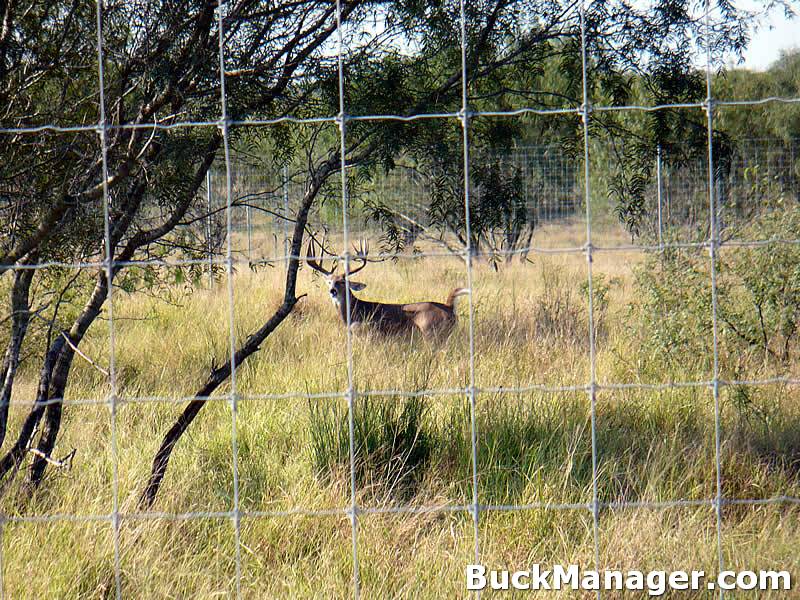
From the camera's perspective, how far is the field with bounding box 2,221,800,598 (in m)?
3.17

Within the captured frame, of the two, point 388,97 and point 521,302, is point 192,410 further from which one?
point 521,302

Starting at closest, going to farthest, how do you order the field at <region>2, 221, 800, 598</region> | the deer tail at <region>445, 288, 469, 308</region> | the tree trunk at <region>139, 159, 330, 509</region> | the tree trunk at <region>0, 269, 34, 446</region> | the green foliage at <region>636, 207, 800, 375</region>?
the field at <region>2, 221, 800, 598</region>, the tree trunk at <region>0, 269, 34, 446</region>, the tree trunk at <region>139, 159, 330, 509</region>, the green foliage at <region>636, 207, 800, 375</region>, the deer tail at <region>445, 288, 469, 308</region>

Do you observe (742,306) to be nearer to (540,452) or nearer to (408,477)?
(540,452)

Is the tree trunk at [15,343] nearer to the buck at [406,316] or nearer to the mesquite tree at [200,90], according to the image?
the mesquite tree at [200,90]

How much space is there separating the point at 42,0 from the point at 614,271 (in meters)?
10.5

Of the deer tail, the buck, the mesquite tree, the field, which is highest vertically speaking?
the mesquite tree

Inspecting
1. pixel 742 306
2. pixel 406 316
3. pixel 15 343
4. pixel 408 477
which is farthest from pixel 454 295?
pixel 15 343

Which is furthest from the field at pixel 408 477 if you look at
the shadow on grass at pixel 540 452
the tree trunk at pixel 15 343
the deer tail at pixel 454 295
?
the deer tail at pixel 454 295

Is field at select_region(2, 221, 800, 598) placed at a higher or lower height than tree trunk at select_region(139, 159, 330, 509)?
lower

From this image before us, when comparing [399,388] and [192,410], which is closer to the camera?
[192,410]

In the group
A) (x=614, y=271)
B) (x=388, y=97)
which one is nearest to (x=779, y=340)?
(x=388, y=97)

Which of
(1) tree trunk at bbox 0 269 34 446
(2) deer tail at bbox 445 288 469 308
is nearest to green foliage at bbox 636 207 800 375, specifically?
(2) deer tail at bbox 445 288 469 308

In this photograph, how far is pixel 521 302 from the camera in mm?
8516

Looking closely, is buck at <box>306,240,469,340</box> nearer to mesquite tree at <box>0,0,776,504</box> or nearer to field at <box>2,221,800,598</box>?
field at <box>2,221,800,598</box>
